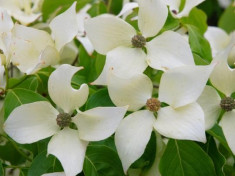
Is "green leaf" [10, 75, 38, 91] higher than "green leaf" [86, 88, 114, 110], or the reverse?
"green leaf" [86, 88, 114, 110]

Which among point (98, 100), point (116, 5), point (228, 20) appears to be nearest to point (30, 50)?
point (98, 100)

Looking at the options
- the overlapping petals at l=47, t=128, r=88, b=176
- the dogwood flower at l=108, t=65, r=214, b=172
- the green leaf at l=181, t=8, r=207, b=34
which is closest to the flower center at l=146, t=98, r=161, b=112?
the dogwood flower at l=108, t=65, r=214, b=172

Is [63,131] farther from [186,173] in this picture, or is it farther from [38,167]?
[186,173]

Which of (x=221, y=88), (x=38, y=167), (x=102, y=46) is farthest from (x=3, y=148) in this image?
(x=221, y=88)

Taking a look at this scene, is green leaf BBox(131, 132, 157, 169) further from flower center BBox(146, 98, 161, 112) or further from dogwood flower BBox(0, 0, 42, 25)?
dogwood flower BBox(0, 0, 42, 25)

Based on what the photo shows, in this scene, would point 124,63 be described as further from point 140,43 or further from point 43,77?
point 43,77

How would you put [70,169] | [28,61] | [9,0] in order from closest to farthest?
1. [70,169]
2. [28,61]
3. [9,0]

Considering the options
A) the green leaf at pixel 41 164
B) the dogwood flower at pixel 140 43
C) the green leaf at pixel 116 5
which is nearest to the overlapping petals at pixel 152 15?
the dogwood flower at pixel 140 43
